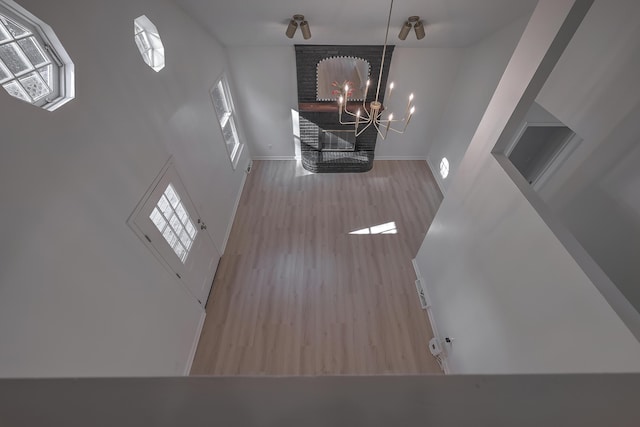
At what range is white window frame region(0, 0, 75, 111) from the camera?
58.6 inches

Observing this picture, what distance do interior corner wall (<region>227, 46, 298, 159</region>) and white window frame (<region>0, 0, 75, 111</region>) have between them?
3.12 metres

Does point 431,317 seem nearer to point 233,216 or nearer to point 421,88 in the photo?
point 233,216

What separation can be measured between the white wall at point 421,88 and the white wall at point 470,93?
140mm

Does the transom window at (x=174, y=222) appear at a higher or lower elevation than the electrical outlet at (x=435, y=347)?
higher

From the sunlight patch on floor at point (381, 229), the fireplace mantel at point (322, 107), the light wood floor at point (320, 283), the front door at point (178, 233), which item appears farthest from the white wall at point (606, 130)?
the front door at point (178, 233)

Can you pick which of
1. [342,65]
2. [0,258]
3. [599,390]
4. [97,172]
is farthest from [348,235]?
[342,65]

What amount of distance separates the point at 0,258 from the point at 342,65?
841 centimetres

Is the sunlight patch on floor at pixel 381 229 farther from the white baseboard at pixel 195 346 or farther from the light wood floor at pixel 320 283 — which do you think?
the white baseboard at pixel 195 346

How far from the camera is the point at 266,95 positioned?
4918mm

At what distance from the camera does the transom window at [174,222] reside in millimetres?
2592

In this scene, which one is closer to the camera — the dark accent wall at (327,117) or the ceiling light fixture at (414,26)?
the ceiling light fixture at (414,26)

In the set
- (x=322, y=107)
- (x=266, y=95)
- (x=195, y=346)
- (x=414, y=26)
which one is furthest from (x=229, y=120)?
(x=195, y=346)

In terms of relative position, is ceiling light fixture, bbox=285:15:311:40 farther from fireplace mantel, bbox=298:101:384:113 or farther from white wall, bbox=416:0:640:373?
white wall, bbox=416:0:640:373

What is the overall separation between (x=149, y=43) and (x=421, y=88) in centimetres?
406
